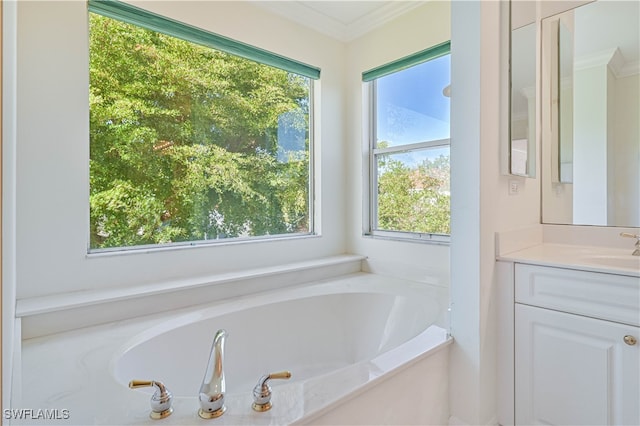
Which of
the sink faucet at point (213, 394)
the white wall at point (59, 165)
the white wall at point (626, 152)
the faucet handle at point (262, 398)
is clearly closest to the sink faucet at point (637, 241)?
the white wall at point (626, 152)

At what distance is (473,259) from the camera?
134cm

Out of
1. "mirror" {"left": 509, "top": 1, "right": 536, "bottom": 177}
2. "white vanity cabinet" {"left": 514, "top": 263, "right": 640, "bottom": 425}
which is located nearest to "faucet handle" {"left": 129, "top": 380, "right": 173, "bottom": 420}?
"white vanity cabinet" {"left": 514, "top": 263, "right": 640, "bottom": 425}

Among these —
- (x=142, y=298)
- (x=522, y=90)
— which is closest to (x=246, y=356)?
(x=142, y=298)

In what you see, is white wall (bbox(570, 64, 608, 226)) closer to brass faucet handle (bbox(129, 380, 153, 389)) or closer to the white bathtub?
the white bathtub

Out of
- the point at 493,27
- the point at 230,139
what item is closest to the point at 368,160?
the point at 230,139

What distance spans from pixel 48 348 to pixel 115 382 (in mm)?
490

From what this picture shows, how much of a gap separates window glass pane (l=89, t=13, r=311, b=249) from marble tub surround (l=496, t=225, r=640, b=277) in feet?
5.05

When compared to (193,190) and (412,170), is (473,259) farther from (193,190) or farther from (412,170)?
(193,190)

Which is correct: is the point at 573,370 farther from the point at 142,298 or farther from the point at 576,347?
the point at 142,298

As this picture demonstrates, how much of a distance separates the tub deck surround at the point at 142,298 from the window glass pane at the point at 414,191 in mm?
731

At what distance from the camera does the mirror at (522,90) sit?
1459 mm

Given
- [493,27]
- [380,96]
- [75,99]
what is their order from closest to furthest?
[493,27]
[75,99]
[380,96]

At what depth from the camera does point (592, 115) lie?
5.52 ft

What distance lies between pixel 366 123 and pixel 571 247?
1.65m
